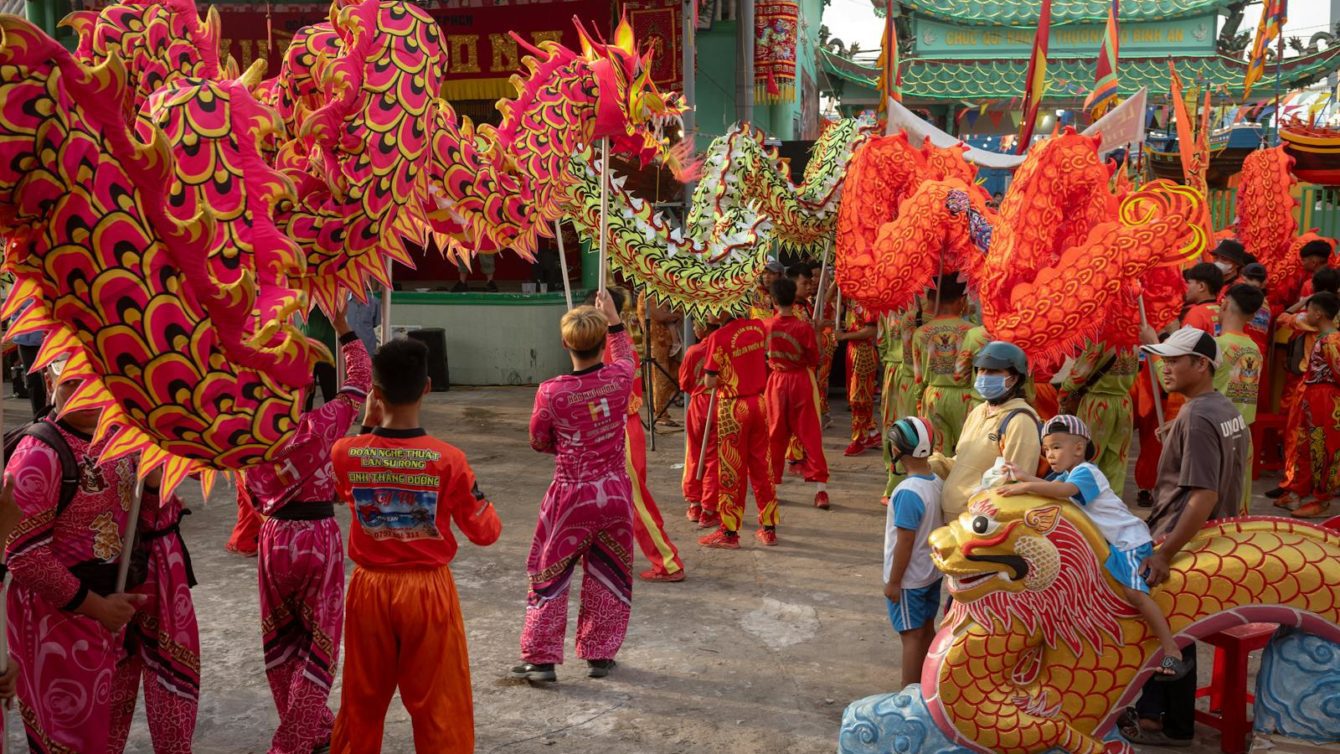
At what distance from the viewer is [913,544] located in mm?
4305

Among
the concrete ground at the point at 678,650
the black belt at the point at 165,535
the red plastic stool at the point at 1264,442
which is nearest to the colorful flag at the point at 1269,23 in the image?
the red plastic stool at the point at 1264,442

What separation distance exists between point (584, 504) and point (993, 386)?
182 centimetres

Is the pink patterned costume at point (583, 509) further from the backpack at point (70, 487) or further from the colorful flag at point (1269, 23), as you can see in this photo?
the colorful flag at point (1269, 23)

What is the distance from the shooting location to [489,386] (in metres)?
13.6

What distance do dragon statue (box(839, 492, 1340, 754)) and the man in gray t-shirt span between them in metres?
0.12

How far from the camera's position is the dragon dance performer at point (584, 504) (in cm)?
485

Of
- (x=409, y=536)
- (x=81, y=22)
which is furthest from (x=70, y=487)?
(x=81, y=22)

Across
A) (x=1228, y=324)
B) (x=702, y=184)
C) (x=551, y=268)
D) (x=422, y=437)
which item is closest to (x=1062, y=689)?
(x=422, y=437)

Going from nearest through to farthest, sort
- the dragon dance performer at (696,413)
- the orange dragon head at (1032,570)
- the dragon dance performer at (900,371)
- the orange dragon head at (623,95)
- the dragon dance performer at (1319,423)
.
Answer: the orange dragon head at (1032,570), the orange dragon head at (623,95), the dragon dance performer at (696,413), the dragon dance performer at (1319,423), the dragon dance performer at (900,371)

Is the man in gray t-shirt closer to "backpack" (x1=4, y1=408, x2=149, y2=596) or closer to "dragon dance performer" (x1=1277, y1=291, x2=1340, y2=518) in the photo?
"backpack" (x1=4, y1=408, x2=149, y2=596)

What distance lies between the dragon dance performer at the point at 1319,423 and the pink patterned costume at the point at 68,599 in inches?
292

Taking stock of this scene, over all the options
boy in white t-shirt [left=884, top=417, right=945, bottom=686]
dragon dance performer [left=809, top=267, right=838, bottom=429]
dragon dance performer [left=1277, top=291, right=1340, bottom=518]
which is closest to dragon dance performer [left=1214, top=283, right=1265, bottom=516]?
dragon dance performer [left=1277, top=291, right=1340, bottom=518]

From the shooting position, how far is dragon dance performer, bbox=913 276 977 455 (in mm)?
6805

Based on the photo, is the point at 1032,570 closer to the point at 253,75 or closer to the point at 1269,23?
the point at 253,75
